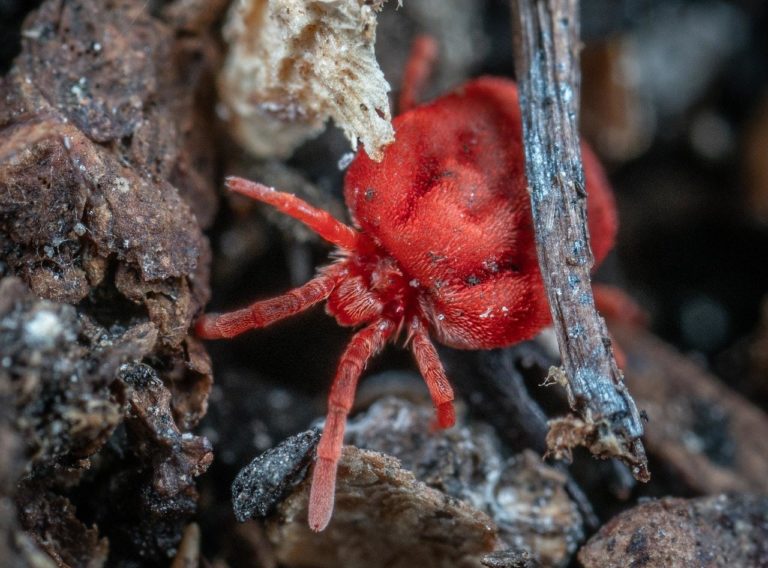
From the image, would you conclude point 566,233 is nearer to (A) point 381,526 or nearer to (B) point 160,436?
(A) point 381,526

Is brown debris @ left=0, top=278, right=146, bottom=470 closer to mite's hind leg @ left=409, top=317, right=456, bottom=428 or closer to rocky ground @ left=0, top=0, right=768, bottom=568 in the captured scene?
rocky ground @ left=0, top=0, right=768, bottom=568

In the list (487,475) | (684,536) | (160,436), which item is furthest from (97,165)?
(684,536)

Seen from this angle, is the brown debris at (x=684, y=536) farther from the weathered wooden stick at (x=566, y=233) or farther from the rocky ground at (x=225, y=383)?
the weathered wooden stick at (x=566, y=233)

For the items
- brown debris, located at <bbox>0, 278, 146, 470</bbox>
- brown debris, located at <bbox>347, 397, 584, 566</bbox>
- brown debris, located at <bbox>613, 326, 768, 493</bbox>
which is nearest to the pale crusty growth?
brown debris, located at <bbox>347, 397, 584, 566</bbox>

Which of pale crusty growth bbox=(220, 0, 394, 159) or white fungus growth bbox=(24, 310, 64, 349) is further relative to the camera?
pale crusty growth bbox=(220, 0, 394, 159)

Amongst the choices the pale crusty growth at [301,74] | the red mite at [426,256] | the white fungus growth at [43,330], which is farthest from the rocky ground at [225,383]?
the red mite at [426,256]

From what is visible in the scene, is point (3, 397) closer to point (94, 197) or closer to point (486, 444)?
point (94, 197)

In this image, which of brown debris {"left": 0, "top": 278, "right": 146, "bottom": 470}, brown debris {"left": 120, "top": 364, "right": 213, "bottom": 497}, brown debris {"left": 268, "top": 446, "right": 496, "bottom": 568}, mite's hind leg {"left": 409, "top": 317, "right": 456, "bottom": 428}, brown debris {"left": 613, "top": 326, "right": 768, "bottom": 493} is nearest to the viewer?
brown debris {"left": 0, "top": 278, "right": 146, "bottom": 470}

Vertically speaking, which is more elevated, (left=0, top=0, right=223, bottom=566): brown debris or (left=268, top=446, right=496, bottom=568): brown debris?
(left=0, top=0, right=223, bottom=566): brown debris
